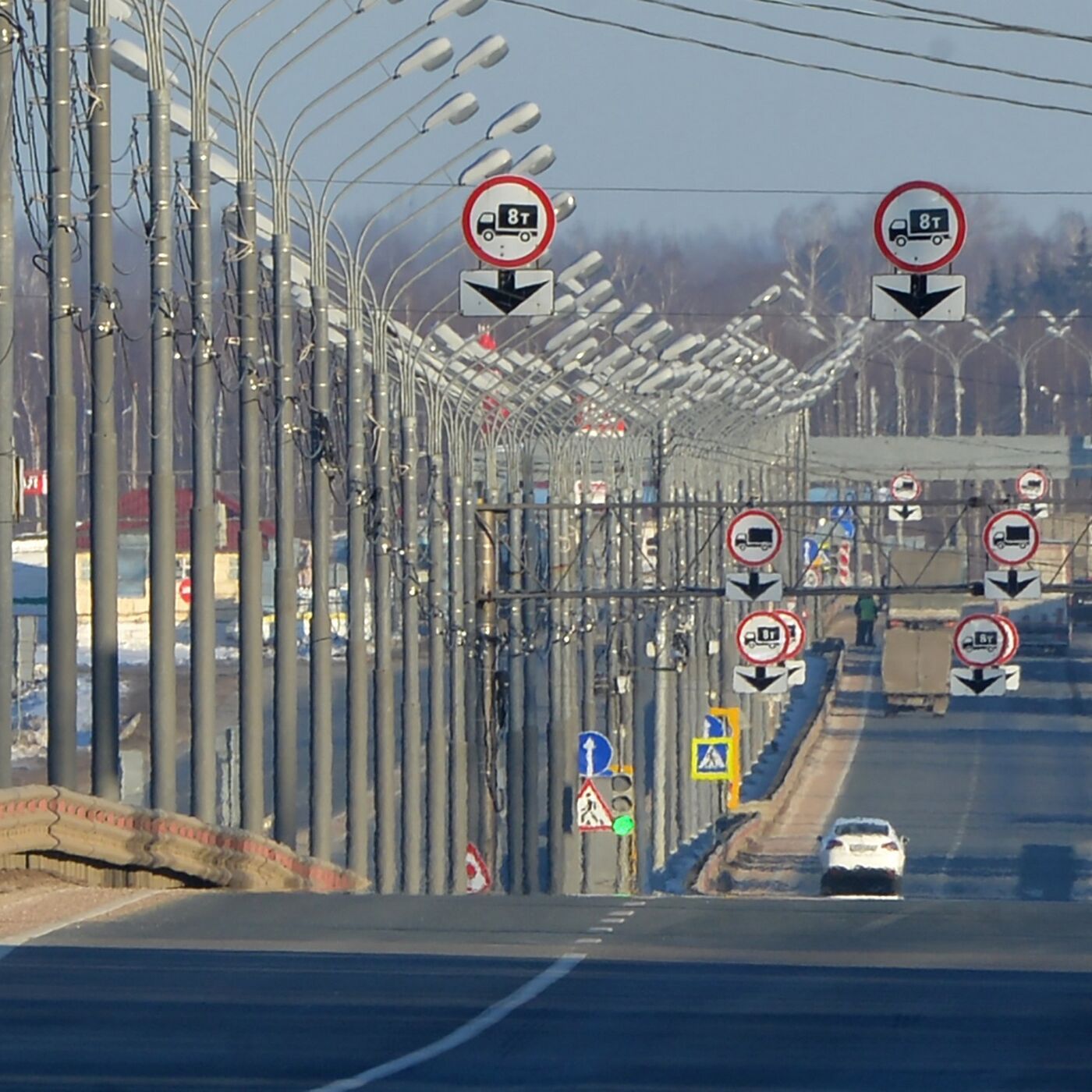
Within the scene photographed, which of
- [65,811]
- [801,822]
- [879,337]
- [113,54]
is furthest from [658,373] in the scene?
[879,337]

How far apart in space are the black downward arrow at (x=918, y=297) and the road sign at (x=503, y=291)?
2.63 meters

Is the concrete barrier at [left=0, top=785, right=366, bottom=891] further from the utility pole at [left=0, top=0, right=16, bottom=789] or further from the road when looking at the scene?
the road

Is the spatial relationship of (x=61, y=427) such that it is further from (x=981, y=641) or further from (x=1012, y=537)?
(x=981, y=641)

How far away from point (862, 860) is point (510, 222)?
30.9m

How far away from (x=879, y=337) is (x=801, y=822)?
86.3 meters

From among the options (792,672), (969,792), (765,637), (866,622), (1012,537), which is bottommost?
(969,792)

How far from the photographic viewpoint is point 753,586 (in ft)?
141

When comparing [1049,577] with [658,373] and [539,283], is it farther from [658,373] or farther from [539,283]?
[539,283]

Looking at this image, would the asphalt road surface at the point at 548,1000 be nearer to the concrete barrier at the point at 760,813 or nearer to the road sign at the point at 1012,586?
the road sign at the point at 1012,586

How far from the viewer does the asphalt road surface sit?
10.6m

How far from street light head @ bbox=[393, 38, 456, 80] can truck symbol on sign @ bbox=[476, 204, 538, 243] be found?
13.6 feet

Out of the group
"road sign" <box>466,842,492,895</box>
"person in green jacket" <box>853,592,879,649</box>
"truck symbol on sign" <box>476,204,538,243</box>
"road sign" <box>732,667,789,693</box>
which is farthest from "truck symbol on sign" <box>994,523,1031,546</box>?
"person in green jacket" <box>853,592,879,649</box>

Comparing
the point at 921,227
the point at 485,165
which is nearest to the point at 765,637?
the point at 485,165

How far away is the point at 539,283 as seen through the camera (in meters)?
21.9
